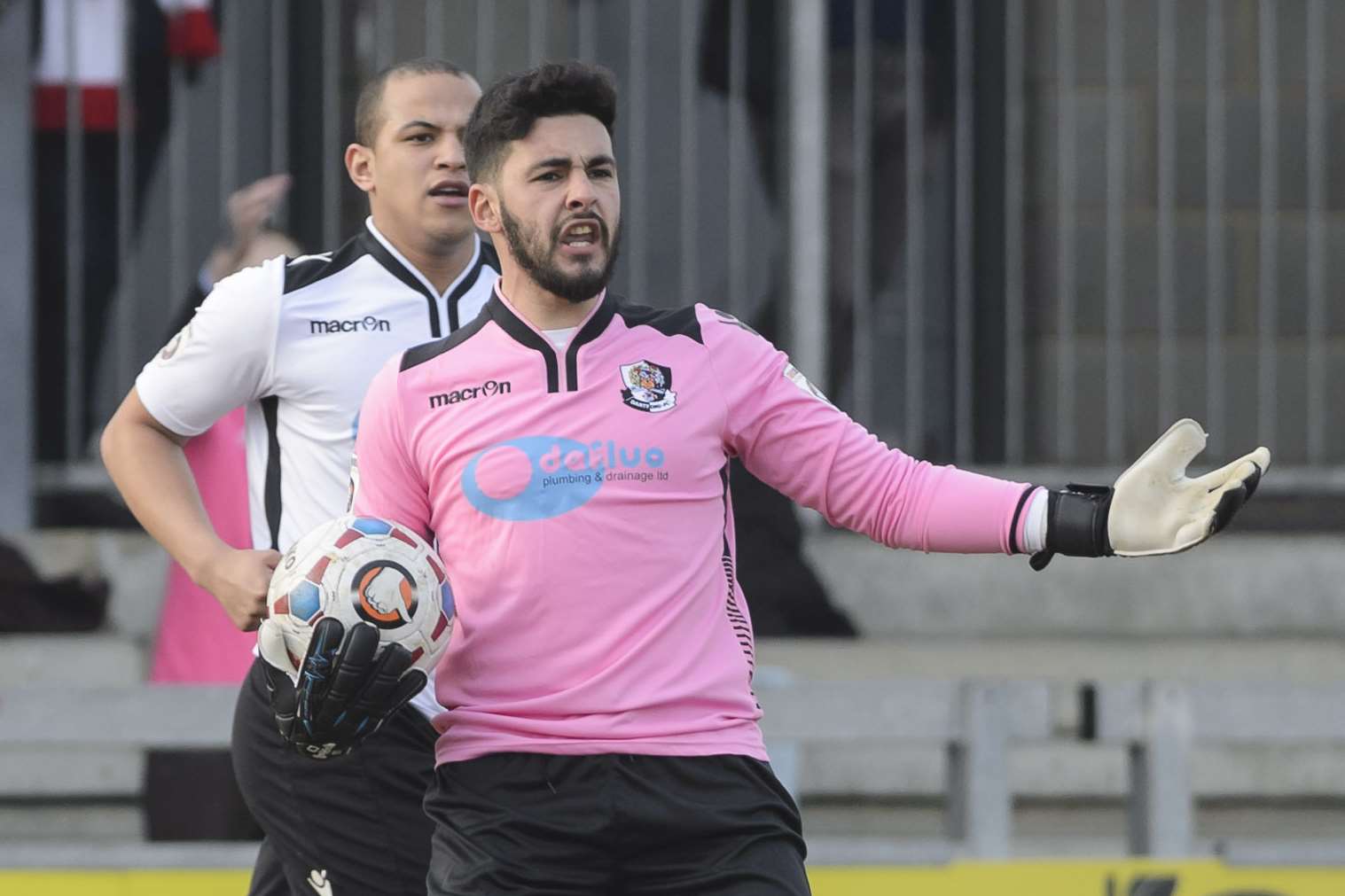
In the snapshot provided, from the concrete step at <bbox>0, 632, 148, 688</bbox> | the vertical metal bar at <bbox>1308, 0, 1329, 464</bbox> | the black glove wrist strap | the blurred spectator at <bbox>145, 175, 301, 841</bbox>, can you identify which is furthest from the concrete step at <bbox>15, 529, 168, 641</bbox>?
the black glove wrist strap

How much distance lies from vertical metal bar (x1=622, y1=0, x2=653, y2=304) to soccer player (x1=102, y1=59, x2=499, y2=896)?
479 cm

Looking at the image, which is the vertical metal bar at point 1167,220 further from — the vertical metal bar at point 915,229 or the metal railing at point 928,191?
the vertical metal bar at point 915,229

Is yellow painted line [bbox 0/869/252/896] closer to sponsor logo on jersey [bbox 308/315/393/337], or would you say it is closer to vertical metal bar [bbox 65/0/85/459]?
sponsor logo on jersey [bbox 308/315/393/337]

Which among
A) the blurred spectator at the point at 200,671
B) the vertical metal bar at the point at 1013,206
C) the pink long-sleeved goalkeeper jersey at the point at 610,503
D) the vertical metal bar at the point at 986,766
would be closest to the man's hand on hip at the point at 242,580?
the pink long-sleeved goalkeeper jersey at the point at 610,503

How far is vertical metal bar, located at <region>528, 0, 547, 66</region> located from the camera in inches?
368

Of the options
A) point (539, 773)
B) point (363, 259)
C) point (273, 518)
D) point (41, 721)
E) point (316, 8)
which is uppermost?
point (316, 8)

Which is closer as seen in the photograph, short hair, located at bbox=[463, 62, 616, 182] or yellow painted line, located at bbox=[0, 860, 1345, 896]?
short hair, located at bbox=[463, 62, 616, 182]

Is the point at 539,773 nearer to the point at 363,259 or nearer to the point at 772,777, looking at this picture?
the point at 772,777

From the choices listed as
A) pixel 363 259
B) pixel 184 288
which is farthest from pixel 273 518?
pixel 184 288

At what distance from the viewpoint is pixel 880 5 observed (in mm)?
9422

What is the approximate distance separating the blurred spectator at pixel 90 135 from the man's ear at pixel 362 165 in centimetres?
468

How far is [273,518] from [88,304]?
201 inches

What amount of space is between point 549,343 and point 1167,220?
6.38 meters

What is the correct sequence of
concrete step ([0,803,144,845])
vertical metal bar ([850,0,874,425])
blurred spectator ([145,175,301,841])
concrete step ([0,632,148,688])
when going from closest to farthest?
blurred spectator ([145,175,301,841]) < concrete step ([0,803,144,845]) < concrete step ([0,632,148,688]) < vertical metal bar ([850,0,874,425])
